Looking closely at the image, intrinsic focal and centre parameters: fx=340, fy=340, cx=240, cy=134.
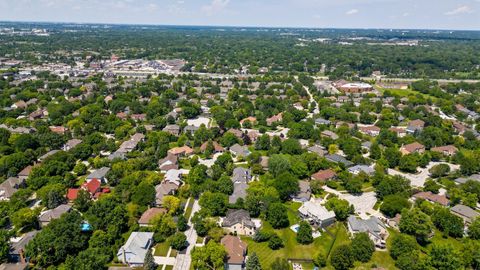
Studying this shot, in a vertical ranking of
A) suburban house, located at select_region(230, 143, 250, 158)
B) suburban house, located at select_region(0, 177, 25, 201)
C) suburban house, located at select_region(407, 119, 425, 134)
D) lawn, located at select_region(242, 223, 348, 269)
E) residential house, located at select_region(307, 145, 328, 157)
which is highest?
suburban house, located at select_region(407, 119, 425, 134)

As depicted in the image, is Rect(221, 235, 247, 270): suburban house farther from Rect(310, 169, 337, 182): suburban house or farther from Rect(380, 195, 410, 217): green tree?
Rect(310, 169, 337, 182): suburban house

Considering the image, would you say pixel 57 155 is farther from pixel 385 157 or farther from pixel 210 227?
pixel 385 157

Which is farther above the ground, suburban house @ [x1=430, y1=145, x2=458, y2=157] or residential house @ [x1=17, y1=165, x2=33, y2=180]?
suburban house @ [x1=430, y1=145, x2=458, y2=157]

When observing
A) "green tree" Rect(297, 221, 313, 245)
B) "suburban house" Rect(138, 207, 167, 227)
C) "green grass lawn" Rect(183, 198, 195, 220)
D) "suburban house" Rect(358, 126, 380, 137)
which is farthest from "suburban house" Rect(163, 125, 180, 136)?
"green tree" Rect(297, 221, 313, 245)

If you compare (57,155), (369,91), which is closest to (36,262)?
(57,155)

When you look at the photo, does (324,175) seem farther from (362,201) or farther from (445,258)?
(445,258)

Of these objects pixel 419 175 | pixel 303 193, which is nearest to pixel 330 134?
pixel 419 175
